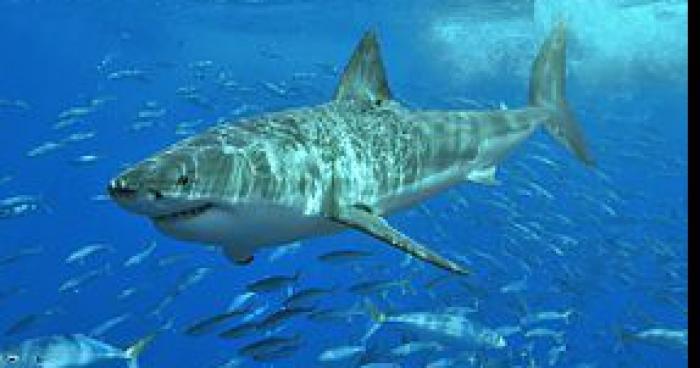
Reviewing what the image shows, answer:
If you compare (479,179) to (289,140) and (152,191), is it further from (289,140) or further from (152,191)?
(152,191)

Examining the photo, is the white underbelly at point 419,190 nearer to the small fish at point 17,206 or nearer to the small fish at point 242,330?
the small fish at point 242,330

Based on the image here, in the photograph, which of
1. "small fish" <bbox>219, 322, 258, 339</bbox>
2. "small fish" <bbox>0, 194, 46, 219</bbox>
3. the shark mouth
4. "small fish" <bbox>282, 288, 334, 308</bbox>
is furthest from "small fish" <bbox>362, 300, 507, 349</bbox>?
"small fish" <bbox>0, 194, 46, 219</bbox>

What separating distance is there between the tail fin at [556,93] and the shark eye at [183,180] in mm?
4564

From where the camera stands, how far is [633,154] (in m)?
19.5

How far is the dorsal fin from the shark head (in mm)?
1650

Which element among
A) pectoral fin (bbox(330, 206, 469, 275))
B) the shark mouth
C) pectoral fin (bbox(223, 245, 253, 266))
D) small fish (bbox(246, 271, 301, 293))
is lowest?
small fish (bbox(246, 271, 301, 293))

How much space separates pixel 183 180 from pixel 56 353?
3819mm

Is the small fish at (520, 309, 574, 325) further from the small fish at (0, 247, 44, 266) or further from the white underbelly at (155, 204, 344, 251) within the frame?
the small fish at (0, 247, 44, 266)

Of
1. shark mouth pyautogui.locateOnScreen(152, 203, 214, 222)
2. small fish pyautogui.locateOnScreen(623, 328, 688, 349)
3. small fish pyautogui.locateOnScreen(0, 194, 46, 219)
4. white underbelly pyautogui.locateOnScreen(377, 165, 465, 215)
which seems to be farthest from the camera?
small fish pyautogui.locateOnScreen(0, 194, 46, 219)

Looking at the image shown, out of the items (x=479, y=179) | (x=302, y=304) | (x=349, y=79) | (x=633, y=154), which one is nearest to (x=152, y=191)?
(x=349, y=79)

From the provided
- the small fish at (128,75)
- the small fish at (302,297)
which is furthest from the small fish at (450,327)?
the small fish at (128,75)

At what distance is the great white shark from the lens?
3.97m

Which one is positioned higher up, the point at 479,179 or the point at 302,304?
the point at 479,179

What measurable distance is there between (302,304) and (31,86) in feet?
522
